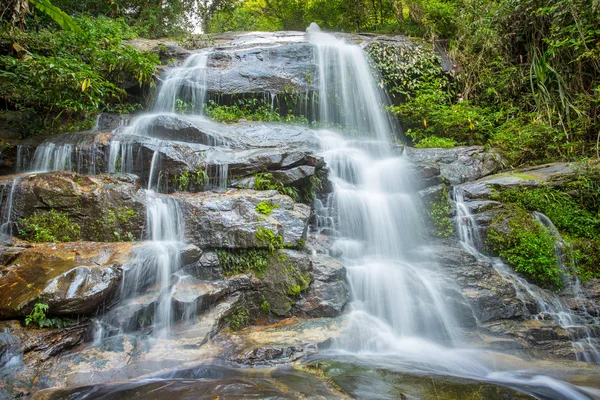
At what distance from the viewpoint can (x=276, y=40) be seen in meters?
13.4

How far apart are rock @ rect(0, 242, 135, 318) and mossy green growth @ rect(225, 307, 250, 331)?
5.21 feet

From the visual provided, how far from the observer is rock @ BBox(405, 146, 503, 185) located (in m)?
8.33

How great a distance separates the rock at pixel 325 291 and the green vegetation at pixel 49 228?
3663 mm

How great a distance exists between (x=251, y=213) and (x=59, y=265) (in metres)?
2.73

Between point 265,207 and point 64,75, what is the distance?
16.0 feet

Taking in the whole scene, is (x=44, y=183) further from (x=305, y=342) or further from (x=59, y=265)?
(x=305, y=342)

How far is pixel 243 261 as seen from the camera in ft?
18.2

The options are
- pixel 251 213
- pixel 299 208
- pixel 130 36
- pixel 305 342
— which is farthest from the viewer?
pixel 130 36

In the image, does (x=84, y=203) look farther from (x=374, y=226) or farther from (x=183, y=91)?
(x=183, y=91)

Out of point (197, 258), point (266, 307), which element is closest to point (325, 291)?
point (266, 307)

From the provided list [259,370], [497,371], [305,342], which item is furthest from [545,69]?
[259,370]

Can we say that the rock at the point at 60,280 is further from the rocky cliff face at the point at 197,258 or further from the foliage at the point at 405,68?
the foliage at the point at 405,68

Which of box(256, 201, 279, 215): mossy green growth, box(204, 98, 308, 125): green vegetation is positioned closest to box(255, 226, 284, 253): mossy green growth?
box(256, 201, 279, 215): mossy green growth

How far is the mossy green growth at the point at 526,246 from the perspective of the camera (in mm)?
6023
